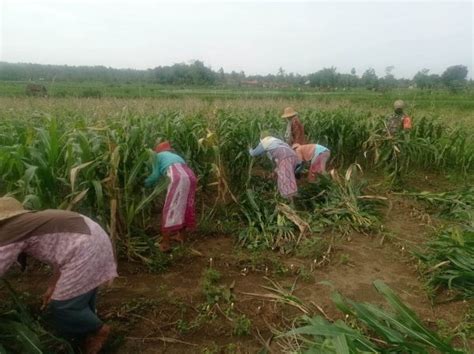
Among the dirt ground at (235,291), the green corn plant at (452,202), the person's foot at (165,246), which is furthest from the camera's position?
the green corn plant at (452,202)

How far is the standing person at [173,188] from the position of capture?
343 cm

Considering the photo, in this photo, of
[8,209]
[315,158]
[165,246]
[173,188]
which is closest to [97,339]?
[8,209]

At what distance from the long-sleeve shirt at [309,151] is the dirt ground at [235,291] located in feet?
4.77

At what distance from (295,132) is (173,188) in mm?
3029

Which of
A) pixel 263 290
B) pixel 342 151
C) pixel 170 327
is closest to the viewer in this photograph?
pixel 170 327

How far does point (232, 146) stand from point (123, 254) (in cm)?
225

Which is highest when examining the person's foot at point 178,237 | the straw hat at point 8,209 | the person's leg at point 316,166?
the straw hat at point 8,209

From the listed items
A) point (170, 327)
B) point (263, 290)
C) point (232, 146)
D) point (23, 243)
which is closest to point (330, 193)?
point (232, 146)

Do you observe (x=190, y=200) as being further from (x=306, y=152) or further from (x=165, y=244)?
(x=306, y=152)

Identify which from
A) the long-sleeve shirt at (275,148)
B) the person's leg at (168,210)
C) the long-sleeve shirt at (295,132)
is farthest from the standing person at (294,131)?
the person's leg at (168,210)

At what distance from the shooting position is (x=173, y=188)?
3.46 meters

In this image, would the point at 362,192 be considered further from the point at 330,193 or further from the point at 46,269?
the point at 46,269

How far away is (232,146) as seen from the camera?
16.7 feet

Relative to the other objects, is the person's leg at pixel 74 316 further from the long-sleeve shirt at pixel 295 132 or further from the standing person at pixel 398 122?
the standing person at pixel 398 122
